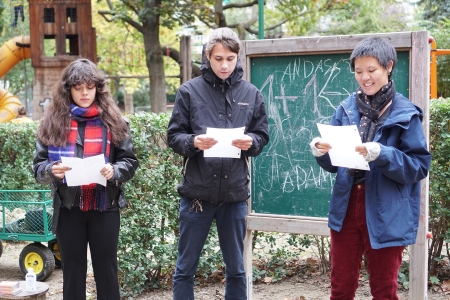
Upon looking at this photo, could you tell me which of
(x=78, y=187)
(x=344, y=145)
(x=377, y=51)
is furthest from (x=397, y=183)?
(x=78, y=187)

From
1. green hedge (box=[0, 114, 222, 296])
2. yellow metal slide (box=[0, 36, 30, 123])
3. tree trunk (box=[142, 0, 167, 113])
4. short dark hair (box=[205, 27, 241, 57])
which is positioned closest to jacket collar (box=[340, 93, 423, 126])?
short dark hair (box=[205, 27, 241, 57])

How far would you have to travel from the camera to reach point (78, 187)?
398cm

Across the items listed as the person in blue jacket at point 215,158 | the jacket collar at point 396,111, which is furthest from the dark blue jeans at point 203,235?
the jacket collar at point 396,111

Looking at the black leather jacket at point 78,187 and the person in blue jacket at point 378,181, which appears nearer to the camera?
the person in blue jacket at point 378,181

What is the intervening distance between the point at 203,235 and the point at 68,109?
1.18 m

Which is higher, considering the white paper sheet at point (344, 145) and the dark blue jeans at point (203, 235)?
the white paper sheet at point (344, 145)

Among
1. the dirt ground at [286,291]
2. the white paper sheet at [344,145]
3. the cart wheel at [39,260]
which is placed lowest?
the dirt ground at [286,291]

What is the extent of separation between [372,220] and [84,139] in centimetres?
187

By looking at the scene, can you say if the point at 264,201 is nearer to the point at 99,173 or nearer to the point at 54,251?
the point at 99,173

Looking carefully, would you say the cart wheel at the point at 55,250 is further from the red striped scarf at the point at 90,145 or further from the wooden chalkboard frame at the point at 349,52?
the red striped scarf at the point at 90,145

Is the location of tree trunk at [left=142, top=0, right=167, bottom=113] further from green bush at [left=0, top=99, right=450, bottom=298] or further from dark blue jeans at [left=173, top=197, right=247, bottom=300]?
dark blue jeans at [left=173, top=197, right=247, bottom=300]

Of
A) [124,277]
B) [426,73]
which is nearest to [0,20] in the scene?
[124,277]

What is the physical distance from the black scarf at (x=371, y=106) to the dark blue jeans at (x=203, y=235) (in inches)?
39.0

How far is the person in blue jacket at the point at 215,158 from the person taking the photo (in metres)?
3.91
